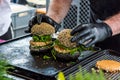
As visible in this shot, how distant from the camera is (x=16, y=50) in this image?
5.63ft

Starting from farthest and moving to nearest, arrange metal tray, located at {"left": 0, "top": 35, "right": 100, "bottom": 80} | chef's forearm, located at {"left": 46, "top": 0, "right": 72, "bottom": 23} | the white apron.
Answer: the white apron
chef's forearm, located at {"left": 46, "top": 0, "right": 72, "bottom": 23}
metal tray, located at {"left": 0, "top": 35, "right": 100, "bottom": 80}

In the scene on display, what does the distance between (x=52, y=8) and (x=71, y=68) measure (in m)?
0.85

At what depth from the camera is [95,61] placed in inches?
61.6

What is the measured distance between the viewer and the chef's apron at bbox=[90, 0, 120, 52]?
196 centimetres

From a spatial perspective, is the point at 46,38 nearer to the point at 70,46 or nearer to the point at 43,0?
the point at 70,46

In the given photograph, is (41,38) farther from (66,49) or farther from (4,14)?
(4,14)

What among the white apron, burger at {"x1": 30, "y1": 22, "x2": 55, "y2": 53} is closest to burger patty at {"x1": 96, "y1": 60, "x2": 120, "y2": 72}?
burger at {"x1": 30, "y1": 22, "x2": 55, "y2": 53}

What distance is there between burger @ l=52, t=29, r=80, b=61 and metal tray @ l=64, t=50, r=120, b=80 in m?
0.07

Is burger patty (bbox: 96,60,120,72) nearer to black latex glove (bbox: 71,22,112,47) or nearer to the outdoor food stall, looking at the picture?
the outdoor food stall

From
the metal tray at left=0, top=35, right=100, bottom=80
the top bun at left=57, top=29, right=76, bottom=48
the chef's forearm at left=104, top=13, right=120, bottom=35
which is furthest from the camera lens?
the chef's forearm at left=104, top=13, right=120, bottom=35

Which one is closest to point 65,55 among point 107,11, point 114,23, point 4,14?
point 114,23

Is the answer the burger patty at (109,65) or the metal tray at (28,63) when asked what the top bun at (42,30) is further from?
the burger patty at (109,65)

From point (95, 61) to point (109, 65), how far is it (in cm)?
11

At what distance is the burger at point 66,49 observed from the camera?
1563mm
